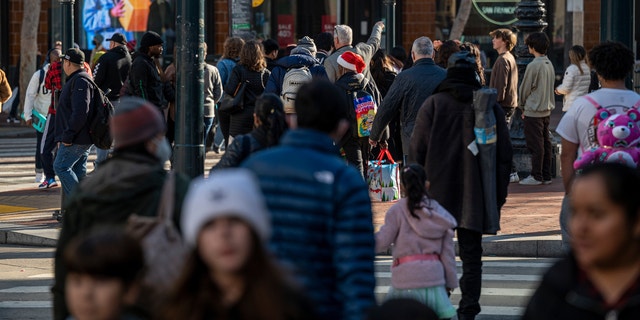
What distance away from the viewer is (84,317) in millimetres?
3879

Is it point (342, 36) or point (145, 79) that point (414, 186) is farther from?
point (145, 79)

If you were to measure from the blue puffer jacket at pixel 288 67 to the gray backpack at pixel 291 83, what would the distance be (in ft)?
0.36

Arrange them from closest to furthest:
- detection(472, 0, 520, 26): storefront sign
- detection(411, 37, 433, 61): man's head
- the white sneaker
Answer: detection(411, 37, 433, 61): man's head → the white sneaker → detection(472, 0, 520, 26): storefront sign

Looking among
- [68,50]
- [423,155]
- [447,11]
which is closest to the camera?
[423,155]

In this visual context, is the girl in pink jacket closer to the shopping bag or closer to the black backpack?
the black backpack

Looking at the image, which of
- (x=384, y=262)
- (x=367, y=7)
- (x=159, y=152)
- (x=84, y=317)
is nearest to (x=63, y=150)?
(x=384, y=262)

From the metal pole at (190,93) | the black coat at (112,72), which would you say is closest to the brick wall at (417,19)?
the black coat at (112,72)

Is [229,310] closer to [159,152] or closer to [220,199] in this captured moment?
[220,199]

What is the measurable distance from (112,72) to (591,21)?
1880cm

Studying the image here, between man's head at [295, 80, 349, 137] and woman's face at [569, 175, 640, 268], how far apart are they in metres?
1.20

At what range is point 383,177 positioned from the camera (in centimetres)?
1444

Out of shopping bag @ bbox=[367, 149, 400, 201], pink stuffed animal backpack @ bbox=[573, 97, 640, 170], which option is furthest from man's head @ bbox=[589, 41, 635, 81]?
shopping bag @ bbox=[367, 149, 400, 201]

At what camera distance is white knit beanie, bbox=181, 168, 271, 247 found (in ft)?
11.8

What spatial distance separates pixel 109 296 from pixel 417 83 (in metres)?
8.36
